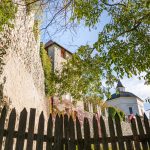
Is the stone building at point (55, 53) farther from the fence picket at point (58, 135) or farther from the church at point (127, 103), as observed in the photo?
the church at point (127, 103)

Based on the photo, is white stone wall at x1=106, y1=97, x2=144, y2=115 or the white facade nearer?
the white facade

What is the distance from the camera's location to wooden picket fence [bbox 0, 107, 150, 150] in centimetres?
405

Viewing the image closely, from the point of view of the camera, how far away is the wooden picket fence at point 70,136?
13.3ft

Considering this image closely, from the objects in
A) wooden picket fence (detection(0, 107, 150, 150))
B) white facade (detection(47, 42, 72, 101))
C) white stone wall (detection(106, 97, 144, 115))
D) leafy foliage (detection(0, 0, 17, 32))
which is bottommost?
wooden picket fence (detection(0, 107, 150, 150))

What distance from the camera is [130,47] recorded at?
24.7ft

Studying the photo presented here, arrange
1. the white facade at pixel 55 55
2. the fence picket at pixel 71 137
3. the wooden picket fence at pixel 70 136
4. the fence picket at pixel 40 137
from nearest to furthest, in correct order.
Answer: the wooden picket fence at pixel 70 136
the fence picket at pixel 40 137
the fence picket at pixel 71 137
the white facade at pixel 55 55

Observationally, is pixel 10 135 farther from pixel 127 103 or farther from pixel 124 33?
pixel 127 103

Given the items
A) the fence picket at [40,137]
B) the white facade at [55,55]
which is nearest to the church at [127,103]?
the white facade at [55,55]

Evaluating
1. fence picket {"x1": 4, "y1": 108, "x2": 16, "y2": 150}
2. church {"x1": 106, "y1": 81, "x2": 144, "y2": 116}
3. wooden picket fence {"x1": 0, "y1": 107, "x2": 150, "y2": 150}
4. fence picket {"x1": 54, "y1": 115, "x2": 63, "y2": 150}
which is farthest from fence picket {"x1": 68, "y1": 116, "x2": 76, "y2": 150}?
church {"x1": 106, "y1": 81, "x2": 144, "y2": 116}

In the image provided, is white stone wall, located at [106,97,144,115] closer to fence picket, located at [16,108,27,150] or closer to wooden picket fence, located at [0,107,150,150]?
wooden picket fence, located at [0,107,150,150]

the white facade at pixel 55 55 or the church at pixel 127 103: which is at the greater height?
the church at pixel 127 103

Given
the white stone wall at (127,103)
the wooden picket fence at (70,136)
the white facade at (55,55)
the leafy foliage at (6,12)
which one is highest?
the white stone wall at (127,103)

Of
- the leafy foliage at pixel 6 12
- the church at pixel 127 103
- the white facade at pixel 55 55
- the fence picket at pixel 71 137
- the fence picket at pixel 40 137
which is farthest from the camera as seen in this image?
the church at pixel 127 103

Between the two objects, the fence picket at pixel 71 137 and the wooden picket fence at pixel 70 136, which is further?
the fence picket at pixel 71 137
